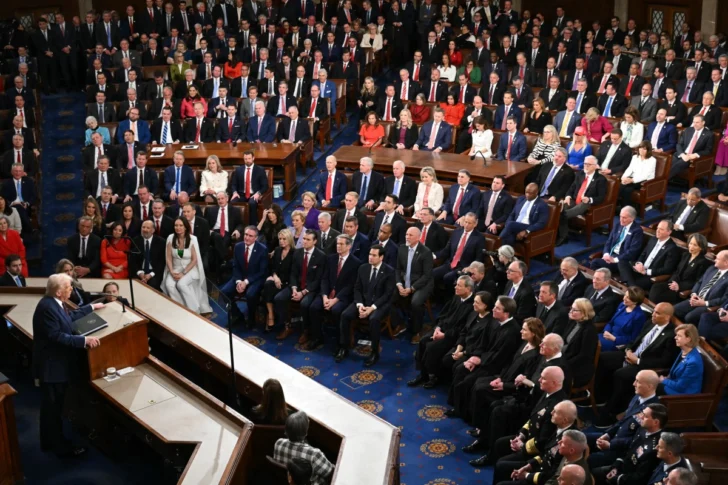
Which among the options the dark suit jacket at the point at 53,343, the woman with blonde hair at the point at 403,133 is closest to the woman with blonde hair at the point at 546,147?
the woman with blonde hair at the point at 403,133

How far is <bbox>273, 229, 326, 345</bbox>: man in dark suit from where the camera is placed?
334 inches

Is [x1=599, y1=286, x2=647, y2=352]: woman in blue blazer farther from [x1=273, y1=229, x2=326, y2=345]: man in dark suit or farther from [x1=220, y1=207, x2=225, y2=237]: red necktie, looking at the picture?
[x1=220, y1=207, x2=225, y2=237]: red necktie

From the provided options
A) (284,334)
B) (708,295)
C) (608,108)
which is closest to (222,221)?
(284,334)

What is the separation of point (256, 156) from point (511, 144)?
310cm

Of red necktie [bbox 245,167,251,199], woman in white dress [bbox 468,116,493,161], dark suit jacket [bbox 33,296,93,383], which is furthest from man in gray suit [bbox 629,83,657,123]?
dark suit jacket [bbox 33,296,93,383]

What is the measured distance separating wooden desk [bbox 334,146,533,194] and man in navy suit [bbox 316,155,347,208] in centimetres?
62

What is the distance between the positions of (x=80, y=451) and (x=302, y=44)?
9.56 m

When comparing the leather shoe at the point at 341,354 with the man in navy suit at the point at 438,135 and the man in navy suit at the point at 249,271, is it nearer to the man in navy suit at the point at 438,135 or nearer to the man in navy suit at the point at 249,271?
the man in navy suit at the point at 249,271

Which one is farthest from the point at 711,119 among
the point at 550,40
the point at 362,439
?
the point at 362,439

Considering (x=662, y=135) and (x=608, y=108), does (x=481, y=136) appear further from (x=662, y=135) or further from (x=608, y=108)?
(x=662, y=135)

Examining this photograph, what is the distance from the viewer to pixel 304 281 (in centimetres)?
861

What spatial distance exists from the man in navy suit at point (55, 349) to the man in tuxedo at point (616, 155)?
629cm

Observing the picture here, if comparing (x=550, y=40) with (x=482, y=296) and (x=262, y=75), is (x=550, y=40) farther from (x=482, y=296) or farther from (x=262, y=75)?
(x=482, y=296)

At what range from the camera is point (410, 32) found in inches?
630
